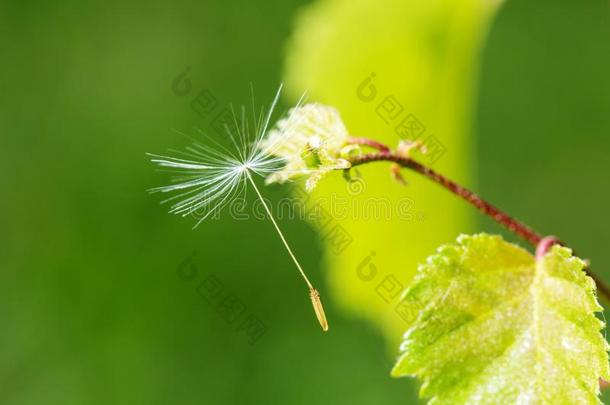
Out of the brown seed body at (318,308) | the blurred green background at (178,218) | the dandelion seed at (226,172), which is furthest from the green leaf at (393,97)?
the blurred green background at (178,218)

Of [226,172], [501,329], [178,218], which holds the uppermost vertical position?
[178,218]

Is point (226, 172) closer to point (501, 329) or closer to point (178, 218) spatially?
point (501, 329)

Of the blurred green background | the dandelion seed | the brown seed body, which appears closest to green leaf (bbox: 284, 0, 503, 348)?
the dandelion seed

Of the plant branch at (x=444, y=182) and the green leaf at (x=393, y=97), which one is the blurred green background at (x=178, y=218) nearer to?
the green leaf at (x=393, y=97)

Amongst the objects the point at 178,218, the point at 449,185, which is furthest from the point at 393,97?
the point at 178,218

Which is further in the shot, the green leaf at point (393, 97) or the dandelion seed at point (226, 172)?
the green leaf at point (393, 97)

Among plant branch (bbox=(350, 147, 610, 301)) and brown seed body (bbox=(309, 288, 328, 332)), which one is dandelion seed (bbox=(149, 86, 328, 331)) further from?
plant branch (bbox=(350, 147, 610, 301))
